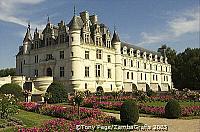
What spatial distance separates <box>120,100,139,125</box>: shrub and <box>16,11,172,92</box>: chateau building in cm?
2271

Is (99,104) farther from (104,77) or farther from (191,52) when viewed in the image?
(191,52)

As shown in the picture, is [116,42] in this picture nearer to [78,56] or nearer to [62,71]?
[78,56]

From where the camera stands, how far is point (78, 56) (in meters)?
39.8

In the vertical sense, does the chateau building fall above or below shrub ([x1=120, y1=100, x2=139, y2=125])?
above

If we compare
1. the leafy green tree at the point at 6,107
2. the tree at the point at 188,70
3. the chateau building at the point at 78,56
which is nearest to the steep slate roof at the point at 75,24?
the chateau building at the point at 78,56

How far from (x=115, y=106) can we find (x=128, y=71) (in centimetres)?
2874

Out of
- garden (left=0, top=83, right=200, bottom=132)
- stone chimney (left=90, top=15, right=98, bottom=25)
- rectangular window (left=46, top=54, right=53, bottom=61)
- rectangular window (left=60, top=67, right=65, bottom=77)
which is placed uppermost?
stone chimney (left=90, top=15, right=98, bottom=25)

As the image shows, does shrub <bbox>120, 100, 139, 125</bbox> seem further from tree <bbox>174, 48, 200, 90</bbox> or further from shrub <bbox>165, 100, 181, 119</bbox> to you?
tree <bbox>174, 48, 200, 90</bbox>

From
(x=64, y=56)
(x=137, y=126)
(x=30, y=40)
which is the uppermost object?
(x=30, y=40)

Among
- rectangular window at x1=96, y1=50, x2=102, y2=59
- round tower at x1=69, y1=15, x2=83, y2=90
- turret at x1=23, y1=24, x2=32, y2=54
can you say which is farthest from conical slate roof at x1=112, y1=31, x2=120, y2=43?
turret at x1=23, y1=24, x2=32, y2=54

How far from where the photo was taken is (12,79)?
134 ft

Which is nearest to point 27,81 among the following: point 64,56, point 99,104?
point 64,56

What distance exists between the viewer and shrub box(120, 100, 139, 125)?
54.7 ft

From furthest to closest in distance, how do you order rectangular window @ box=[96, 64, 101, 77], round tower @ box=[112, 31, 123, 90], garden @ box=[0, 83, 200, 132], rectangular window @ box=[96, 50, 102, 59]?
1. round tower @ box=[112, 31, 123, 90]
2. rectangular window @ box=[96, 50, 102, 59]
3. rectangular window @ box=[96, 64, 101, 77]
4. garden @ box=[0, 83, 200, 132]
